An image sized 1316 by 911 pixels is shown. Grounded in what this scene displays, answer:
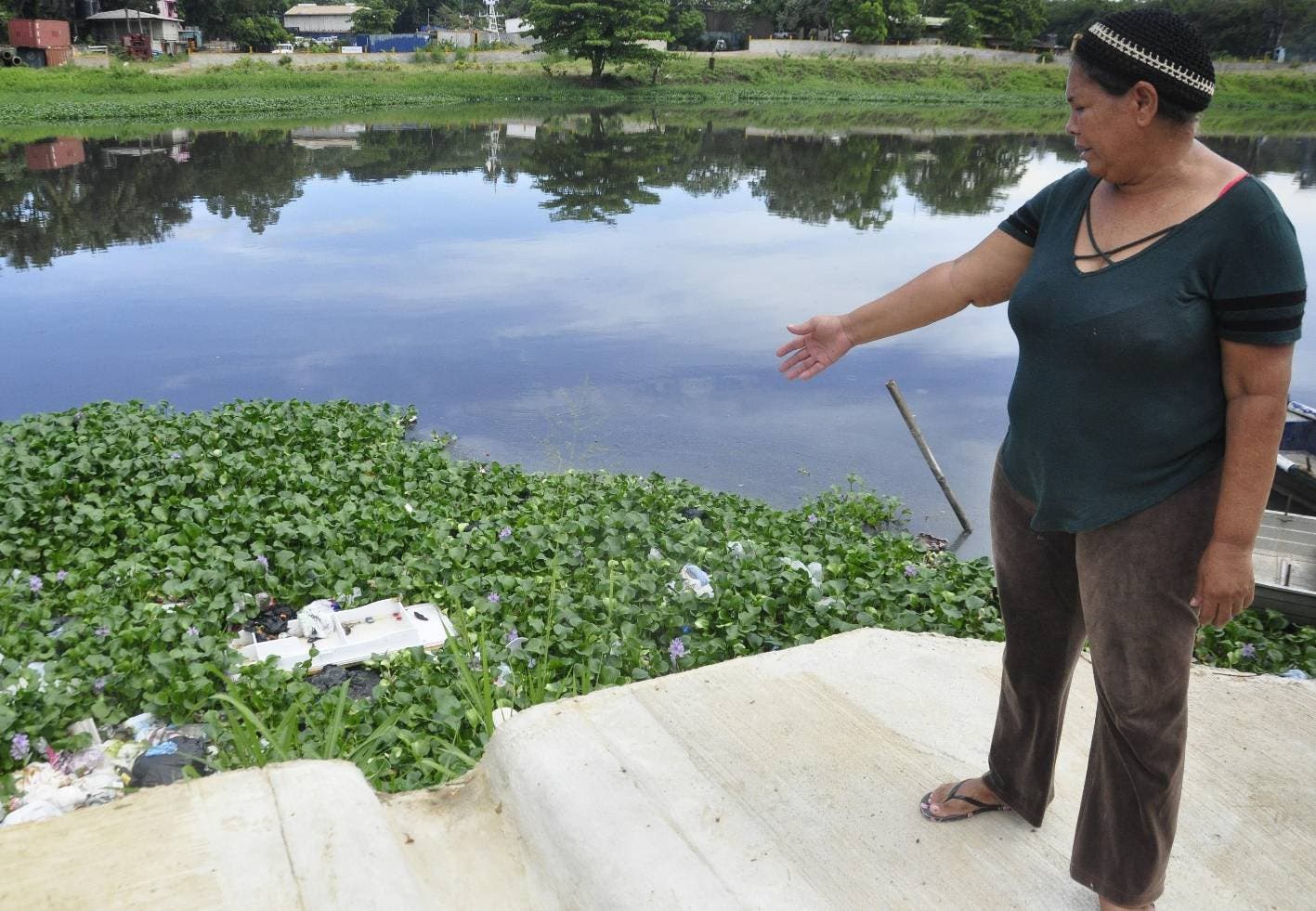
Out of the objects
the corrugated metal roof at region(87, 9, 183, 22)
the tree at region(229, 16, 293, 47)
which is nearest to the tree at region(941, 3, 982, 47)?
the tree at region(229, 16, 293, 47)

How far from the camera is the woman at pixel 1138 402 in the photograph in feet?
5.51

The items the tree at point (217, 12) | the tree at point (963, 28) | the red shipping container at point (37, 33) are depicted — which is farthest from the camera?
the tree at point (963, 28)

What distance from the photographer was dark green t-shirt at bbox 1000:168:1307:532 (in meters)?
1.65

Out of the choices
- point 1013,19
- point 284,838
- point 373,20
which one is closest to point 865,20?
point 1013,19

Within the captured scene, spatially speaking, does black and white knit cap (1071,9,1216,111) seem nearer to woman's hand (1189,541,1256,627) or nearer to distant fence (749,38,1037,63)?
woman's hand (1189,541,1256,627)

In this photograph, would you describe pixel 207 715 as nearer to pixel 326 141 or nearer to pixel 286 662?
pixel 286 662

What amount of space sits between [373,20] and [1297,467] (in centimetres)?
6682

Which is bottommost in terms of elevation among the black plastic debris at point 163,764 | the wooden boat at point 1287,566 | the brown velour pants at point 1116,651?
the wooden boat at point 1287,566

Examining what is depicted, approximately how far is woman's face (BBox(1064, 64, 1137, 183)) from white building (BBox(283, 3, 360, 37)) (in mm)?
80871

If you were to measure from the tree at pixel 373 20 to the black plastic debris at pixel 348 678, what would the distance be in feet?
221

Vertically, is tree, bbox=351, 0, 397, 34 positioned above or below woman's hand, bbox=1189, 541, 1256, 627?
above

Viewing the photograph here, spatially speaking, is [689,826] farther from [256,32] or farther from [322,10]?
[322,10]

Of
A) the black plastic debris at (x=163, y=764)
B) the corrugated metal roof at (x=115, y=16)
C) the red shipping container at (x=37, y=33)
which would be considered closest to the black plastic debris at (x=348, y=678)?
the black plastic debris at (x=163, y=764)

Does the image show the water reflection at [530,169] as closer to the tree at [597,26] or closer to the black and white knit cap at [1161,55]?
the tree at [597,26]
